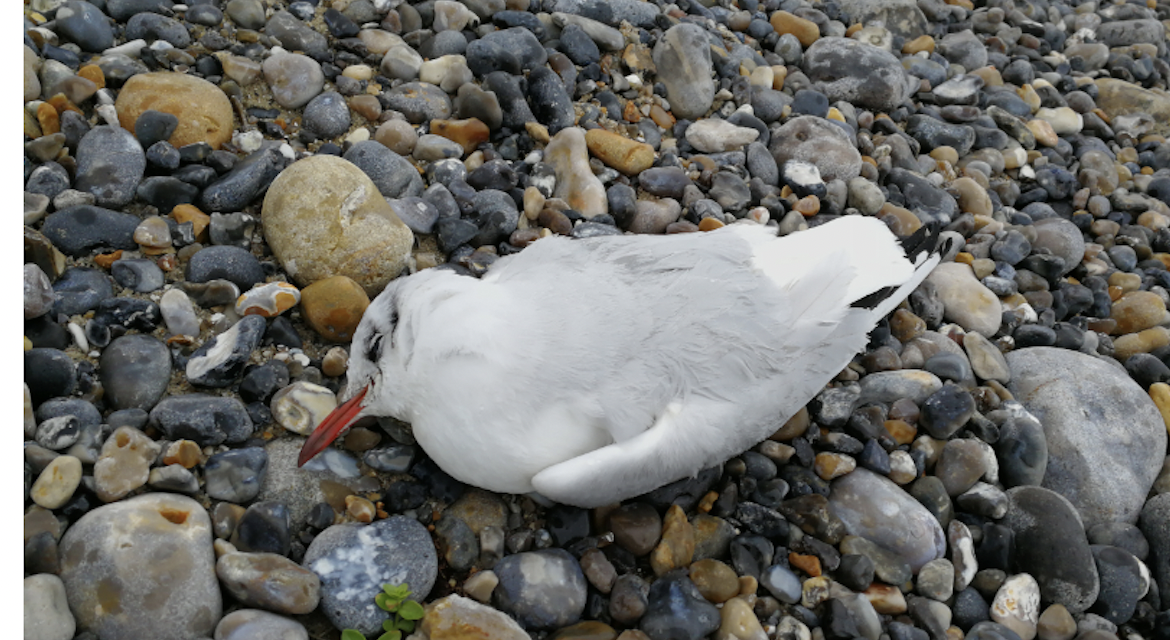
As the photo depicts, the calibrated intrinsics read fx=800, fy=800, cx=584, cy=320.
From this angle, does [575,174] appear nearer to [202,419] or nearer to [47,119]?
[202,419]

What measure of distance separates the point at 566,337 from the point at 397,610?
98 centimetres

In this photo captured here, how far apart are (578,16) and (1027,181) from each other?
291 centimetres

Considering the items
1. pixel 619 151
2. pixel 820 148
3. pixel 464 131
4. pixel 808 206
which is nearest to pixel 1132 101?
pixel 820 148

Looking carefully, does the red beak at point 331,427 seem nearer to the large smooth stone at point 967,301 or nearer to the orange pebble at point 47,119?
the orange pebble at point 47,119

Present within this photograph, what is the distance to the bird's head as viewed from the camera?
8.87ft

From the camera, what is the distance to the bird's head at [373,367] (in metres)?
2.70

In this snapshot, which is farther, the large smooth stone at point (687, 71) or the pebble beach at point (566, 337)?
the large smooth stone at point (687, 71)

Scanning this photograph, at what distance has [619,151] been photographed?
13.3 ft

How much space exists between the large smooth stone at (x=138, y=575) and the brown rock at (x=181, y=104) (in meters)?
1.80

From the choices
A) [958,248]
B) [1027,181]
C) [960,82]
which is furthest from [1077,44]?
[958,248]

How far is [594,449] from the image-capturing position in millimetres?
2629

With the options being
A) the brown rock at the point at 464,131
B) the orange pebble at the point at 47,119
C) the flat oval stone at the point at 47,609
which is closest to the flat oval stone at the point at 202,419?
the flat oval stone at the point at 47,609

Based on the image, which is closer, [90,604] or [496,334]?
[90,604]

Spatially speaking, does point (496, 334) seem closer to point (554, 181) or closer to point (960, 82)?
point (554, 181)
